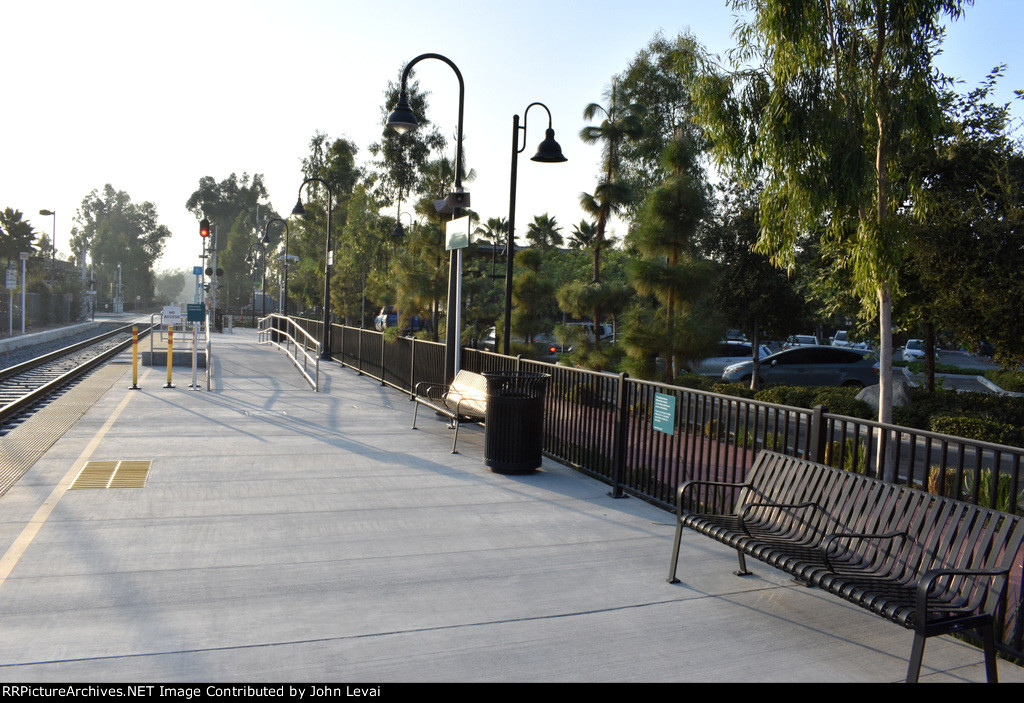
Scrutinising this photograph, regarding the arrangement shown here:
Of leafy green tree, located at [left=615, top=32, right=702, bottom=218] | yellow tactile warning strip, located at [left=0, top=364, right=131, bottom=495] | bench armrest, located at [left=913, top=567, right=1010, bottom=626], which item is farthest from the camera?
leafy green tree, located at [left=615, top=32, right=702, bottom=218]

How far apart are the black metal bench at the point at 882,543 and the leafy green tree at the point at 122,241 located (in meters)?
122

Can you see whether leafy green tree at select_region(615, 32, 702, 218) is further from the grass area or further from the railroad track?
the railroad track

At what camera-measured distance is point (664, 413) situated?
6.89m

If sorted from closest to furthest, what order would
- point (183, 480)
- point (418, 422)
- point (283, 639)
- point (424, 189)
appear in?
point (283, 639) → point (183, 480) → point (418, 422) → point (424, 189)

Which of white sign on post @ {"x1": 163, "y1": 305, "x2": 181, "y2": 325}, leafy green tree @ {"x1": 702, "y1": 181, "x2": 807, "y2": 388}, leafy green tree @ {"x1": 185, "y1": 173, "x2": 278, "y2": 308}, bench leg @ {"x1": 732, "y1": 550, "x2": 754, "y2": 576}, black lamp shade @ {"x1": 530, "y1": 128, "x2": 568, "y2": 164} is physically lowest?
bench leg @ {"x1": 732, "y1": 550, "x2": 754, "y2": 576}

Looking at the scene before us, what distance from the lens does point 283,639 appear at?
13.3 ft

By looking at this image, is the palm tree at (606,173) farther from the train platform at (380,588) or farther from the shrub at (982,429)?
the train platform at (380,588)

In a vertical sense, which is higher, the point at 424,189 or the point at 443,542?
the point at 424,189

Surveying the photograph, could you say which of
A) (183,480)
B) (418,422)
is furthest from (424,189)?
(183,480)

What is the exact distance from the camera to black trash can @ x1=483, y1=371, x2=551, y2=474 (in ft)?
26.9

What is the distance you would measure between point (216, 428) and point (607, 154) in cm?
1502

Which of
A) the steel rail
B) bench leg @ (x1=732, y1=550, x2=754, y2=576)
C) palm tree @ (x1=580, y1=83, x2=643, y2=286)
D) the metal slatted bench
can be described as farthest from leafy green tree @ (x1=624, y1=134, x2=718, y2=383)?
bench leg @ (x1=732, y1=550, x2=754, y2=576)

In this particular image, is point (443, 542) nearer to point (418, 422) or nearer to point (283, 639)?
point (283, 639)

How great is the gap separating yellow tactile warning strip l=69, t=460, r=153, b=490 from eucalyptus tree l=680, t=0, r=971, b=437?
6.92 metres
